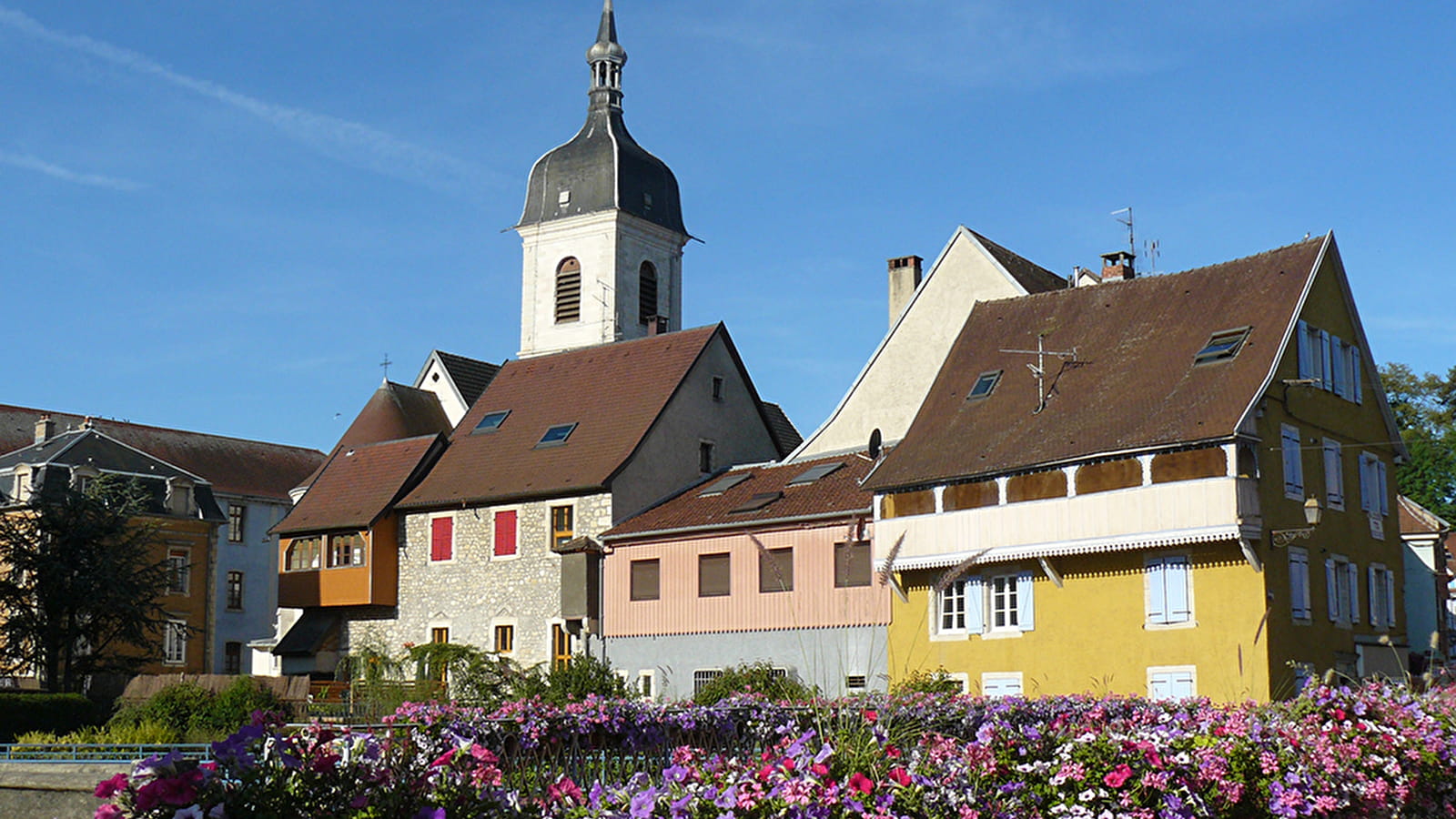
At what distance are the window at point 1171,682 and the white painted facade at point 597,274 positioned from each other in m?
43.4

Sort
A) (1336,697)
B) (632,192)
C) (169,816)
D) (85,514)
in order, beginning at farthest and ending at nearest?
(632,192)
(85,514)
(1336,697)
(169,816)

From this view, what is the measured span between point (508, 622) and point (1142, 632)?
16564 mm

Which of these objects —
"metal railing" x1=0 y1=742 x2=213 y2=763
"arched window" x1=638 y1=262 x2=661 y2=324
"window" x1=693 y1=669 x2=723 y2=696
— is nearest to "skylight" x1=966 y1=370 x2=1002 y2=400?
"window" x1=693 y1=669 x2=723 y2=696

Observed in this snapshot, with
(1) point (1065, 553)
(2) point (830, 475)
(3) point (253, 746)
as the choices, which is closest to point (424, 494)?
(2) point (830, 475)

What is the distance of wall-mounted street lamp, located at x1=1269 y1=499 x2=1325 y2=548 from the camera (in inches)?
1054

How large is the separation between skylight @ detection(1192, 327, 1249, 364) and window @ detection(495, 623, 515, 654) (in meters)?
17.5

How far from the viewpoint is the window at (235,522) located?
59494mm

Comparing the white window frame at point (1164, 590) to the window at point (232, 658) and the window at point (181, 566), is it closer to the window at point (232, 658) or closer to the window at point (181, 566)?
the window at point (181, 566)

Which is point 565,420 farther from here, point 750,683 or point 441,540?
point 750,683

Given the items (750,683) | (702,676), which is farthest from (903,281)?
(750,683)

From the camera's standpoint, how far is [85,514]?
37625mm

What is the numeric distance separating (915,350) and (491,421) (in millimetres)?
12136

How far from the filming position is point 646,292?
71.2 metres

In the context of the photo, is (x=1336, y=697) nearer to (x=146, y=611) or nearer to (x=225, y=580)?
(x=146, y=611)
